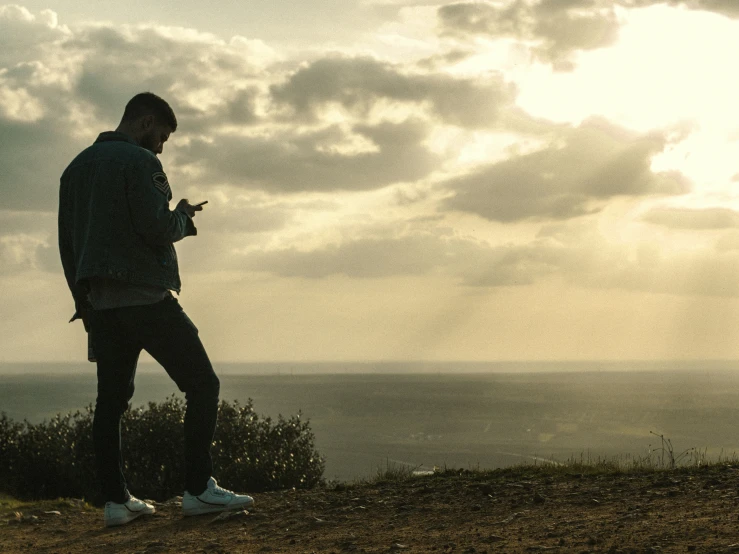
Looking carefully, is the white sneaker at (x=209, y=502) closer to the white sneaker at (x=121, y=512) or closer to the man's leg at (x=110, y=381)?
the white sneaker at (x=121, y=512)

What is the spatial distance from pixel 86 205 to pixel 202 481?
6.94ft

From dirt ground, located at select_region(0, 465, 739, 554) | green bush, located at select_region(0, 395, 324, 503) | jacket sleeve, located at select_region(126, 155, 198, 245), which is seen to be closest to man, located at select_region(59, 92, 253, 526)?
jacket sleeve, located at select_region(126, 155, 198, 245)

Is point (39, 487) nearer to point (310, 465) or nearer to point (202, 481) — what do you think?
point (310, 465)

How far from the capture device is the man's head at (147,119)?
6191 mm

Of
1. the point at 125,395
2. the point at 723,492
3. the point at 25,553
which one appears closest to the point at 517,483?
the point at 723,492

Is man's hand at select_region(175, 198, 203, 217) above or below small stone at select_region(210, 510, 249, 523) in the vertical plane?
above

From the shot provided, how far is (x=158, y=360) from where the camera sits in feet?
19.4

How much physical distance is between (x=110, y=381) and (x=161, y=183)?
4.66ft

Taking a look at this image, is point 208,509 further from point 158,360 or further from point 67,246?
point 67,246

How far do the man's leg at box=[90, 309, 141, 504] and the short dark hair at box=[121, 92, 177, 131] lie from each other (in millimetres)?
1417

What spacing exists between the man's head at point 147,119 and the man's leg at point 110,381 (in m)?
Answer: 1.26

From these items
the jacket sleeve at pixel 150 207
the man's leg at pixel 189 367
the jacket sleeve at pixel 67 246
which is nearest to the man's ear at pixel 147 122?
the jacket sleeve at pixel 150 207

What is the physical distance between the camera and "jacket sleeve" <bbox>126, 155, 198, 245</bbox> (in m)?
5.87

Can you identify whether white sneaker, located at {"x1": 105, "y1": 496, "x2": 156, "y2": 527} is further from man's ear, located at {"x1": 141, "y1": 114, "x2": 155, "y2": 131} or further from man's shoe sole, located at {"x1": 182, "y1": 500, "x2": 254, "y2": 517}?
man's ear, located at {"x1": 141, "y1": 114, "x2": 155, "y2": 131}
